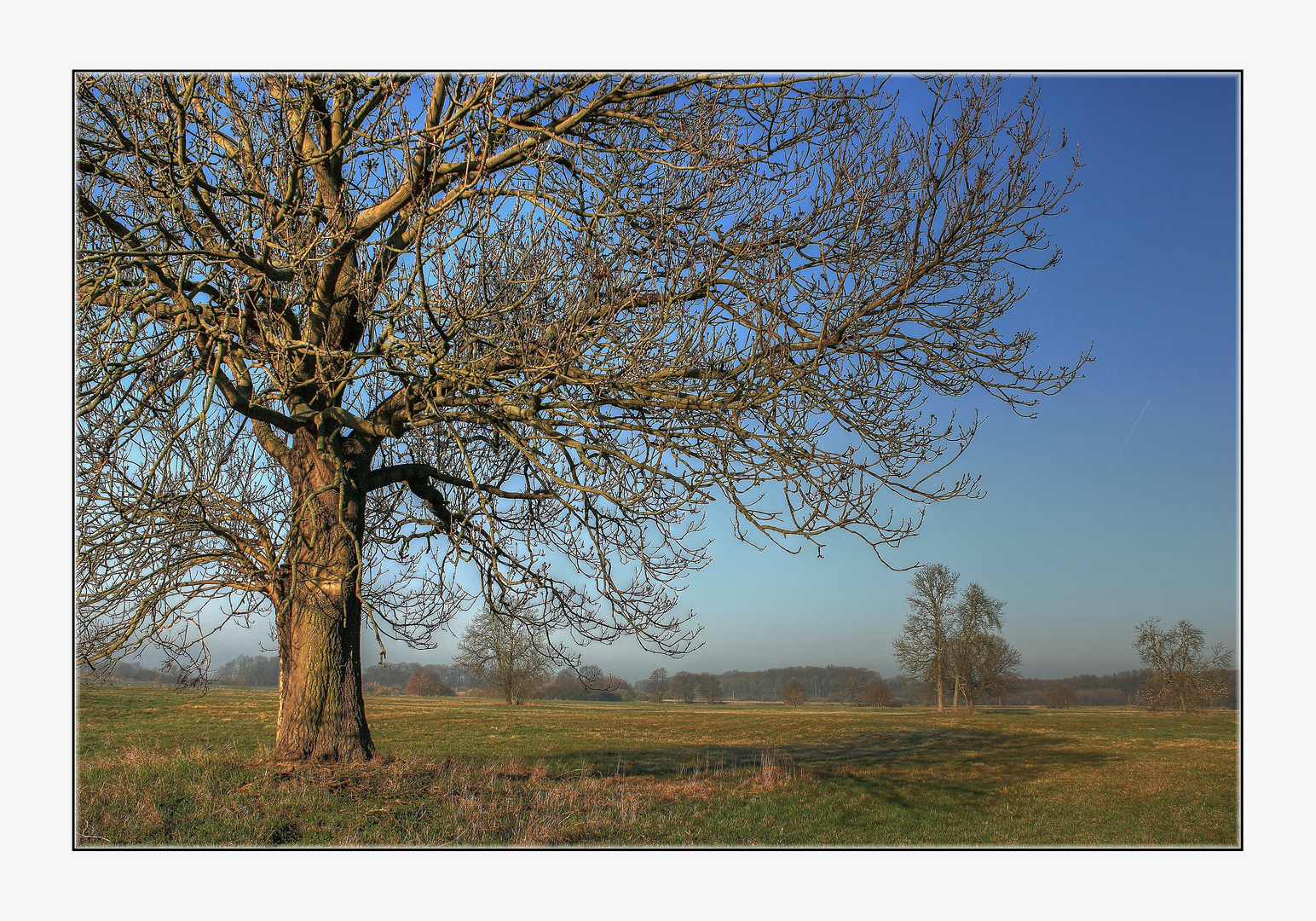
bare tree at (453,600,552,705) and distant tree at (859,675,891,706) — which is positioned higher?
bare tree at (453,600,552,705)

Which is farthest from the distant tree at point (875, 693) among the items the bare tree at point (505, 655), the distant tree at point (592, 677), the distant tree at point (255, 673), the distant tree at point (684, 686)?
the distant tree at point (255, 673)

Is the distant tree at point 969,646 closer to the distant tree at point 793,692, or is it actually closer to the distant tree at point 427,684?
the distant tree at point 793,692

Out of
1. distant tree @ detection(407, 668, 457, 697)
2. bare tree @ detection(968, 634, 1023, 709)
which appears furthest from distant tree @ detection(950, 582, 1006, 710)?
distant tree @ detection(407, 668, 457, 697)

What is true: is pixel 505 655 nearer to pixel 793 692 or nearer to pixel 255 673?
pixel 255 673

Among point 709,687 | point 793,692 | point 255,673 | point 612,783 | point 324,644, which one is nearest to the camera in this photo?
point 324,644

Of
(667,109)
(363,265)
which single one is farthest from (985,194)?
(363,265)

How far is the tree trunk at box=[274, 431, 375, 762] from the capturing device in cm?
681

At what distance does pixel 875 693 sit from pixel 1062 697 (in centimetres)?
431

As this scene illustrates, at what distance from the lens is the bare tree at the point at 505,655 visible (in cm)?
758

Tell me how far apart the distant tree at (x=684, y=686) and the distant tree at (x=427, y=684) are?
3739 mm

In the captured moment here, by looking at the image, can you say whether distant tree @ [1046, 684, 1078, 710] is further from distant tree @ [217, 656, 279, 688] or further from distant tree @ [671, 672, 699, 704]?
distant tree @ [217, 656, 279, 688]

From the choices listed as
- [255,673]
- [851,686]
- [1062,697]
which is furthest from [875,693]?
[255,673]

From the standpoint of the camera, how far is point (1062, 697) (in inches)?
555

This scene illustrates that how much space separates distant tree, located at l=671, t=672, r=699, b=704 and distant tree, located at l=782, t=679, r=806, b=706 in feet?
8.18
